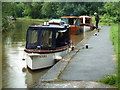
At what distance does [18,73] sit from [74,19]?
64.3 ft

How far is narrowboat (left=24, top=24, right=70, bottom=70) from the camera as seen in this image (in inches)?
566

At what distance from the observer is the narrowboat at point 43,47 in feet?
47.2

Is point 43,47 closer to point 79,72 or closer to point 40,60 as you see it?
point 40,60

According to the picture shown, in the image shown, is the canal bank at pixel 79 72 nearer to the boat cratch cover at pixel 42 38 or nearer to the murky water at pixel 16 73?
the boat cratch cover at pixel 42 38

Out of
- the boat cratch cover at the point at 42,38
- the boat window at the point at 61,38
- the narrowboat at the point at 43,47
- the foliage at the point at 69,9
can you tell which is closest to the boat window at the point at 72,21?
the foliage at the point at 69,9

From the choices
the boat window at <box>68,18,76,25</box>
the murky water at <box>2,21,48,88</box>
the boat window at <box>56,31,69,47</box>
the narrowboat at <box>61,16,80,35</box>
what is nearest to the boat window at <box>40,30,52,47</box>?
the boat window at <box>56,31,69,47</box>

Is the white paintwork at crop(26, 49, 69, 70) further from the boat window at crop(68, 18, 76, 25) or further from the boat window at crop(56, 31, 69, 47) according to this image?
the boat window at crop(68, 18, 76, 25)

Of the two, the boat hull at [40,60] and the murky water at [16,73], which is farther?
the boat hull at [40,60]

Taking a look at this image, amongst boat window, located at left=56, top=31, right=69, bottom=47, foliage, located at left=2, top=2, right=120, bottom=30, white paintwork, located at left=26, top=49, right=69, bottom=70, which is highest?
foliage, located at left=2, top=2, right=120, bottom=30

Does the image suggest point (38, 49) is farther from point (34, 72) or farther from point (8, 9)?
point (8, 9)

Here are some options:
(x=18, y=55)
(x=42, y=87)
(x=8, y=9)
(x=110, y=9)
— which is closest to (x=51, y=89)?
(x=42, y=87)

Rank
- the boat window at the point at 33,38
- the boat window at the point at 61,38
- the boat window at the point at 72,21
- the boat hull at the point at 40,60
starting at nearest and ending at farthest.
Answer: the boat hull at the point at 40,60
the boat window at the point at 33,38
the boat window at the point at 61,38
the boat window at the point at 72,21

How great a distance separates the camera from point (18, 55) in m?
18.7

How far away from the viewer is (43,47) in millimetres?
14938
